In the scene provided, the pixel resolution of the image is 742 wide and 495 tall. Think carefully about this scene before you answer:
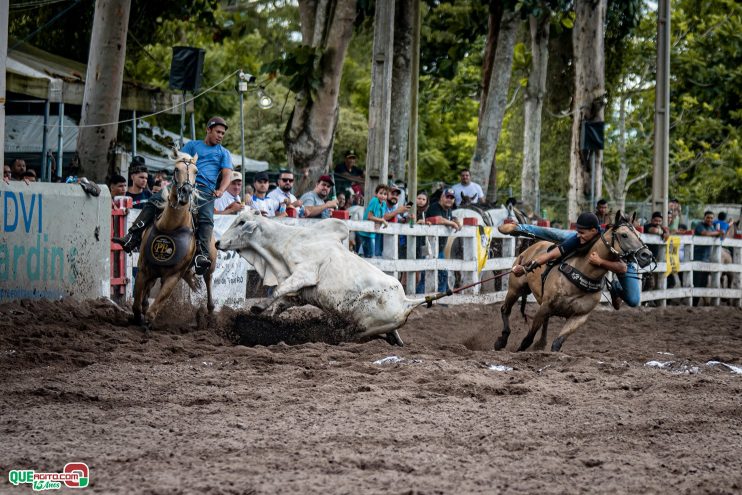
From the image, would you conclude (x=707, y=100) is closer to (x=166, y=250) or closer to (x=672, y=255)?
(x=672, y=255)

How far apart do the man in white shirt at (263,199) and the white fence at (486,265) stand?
1.40ft

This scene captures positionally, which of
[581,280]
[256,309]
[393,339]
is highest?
[581,280]

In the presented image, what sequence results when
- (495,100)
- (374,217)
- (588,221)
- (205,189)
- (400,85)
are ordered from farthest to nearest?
1. (495,100)
2. (400,85)
3. (374,217)
4. (205,189)
5. (588,221)

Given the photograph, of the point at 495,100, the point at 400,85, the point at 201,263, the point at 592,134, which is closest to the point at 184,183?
the point at 201,263

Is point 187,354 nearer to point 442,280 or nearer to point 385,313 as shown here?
point 385,313

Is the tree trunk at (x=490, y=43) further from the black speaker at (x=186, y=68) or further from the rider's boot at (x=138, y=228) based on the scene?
the rider's boot at (x=138, y=228)

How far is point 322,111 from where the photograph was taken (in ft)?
62.0

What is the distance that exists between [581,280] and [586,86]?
12.6 m

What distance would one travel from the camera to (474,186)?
20922 millimetres

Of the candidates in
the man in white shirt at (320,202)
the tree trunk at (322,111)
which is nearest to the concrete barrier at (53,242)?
the man in white shirt at (320,202)

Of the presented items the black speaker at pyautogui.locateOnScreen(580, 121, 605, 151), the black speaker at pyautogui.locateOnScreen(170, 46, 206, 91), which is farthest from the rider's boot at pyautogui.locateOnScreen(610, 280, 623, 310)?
the black speaker at pyautogui.locateOnScreen(580, 121, 605, 151)

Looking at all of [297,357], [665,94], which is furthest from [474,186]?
[297,357]

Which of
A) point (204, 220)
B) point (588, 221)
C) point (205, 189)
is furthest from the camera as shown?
point (205, 189)

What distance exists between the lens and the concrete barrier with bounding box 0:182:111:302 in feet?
38.1
